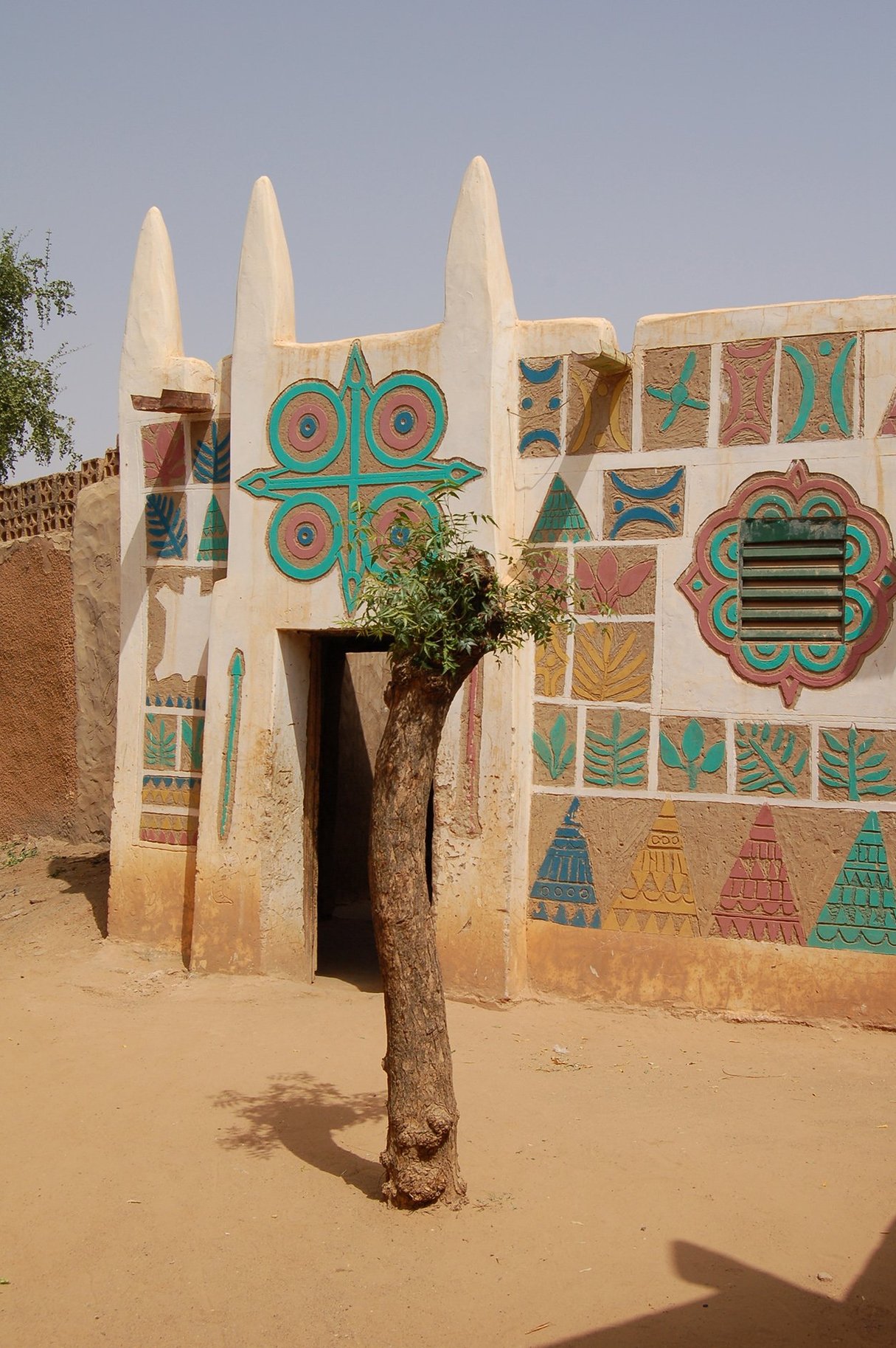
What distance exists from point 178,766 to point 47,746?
3250 mm

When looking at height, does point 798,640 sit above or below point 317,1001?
above

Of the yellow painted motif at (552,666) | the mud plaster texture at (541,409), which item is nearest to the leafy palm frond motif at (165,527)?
the mud plaster texture at (541,409)

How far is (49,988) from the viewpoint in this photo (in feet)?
26.8

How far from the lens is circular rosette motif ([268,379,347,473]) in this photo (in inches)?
324

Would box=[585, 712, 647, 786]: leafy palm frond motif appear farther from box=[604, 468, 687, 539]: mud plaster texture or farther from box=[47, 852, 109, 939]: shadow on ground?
box=[47, 852, 109, 939]: shadow on ground

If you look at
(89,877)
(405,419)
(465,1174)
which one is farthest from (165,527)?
(465,1174)

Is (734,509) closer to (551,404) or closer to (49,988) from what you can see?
(551,404)

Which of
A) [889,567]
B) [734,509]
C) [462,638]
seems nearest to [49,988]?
[462,638]

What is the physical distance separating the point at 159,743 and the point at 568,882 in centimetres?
312

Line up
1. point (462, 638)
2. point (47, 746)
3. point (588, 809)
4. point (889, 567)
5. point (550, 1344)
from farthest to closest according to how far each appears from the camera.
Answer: point (47, 746) → point (588, 809) → point (889, 567) → point (462, 638) → point (550, 1344)

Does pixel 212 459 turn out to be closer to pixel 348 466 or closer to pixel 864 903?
pixel 348 466

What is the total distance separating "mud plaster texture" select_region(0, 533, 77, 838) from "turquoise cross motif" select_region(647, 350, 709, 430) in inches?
239

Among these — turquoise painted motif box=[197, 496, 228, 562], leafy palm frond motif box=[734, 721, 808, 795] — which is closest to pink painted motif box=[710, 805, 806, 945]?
leafy palm frond motif box=[734, 721, 808, 795]

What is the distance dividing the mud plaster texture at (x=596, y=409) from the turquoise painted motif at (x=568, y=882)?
88.0 inches
